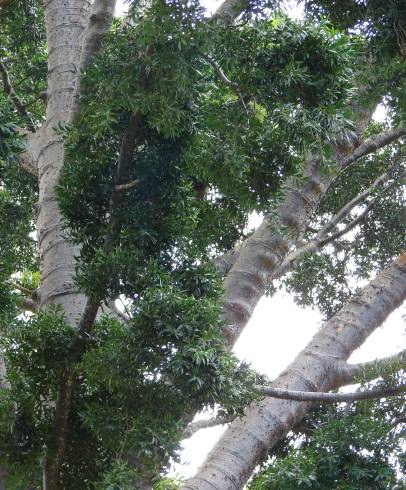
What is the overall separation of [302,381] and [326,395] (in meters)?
1.01

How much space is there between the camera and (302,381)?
14.8 ft

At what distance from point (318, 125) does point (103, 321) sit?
1054 mm

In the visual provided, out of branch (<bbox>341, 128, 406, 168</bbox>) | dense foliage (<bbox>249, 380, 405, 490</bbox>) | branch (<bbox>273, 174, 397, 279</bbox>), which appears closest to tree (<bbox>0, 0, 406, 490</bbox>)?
dense foliage (<bbox>249, 380, 405, 490</bbox>)

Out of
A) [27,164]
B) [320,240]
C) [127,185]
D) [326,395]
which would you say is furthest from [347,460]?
[27,164]

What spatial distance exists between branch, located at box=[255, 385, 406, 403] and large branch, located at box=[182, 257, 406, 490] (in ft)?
2.25

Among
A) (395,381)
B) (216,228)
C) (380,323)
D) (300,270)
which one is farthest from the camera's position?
(300,270)

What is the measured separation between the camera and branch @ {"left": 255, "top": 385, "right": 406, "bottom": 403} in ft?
11.1

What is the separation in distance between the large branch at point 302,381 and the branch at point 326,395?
2.25 feet

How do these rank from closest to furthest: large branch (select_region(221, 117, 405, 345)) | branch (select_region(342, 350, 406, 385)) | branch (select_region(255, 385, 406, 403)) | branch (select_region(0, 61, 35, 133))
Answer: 1. branch (select_region(255, 385, 406, 403))
2. branch (select_region(342, 350, 406, 385))
3. large branch (select_region(221, 117, 405, 345))
4. branch (select_region(0, 61, 35, 133))

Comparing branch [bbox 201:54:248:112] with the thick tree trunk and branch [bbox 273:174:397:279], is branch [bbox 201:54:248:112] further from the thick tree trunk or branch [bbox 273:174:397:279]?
branch [bbox 273:174:397:279]

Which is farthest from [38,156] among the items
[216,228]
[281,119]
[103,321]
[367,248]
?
[367,248]

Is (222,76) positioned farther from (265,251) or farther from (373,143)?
(373,143)

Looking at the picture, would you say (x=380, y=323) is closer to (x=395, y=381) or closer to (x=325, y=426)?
(x=325, y=426)

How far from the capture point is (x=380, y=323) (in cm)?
→ 502
